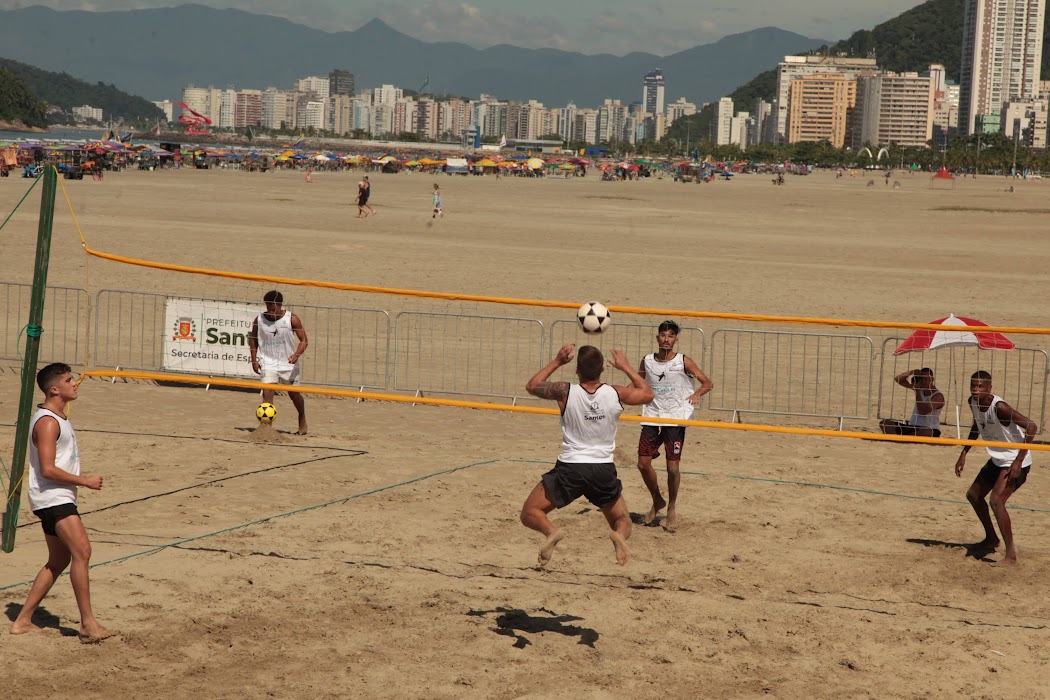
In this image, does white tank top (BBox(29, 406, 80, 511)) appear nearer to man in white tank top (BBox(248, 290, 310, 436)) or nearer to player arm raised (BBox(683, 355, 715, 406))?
player arm raised (BBox(683, 355, 715, 406))

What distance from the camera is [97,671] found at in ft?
21.3

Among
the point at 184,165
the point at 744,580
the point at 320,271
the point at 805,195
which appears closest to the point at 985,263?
the point at 320,271

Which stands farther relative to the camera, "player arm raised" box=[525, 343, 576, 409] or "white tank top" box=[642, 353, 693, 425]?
"white tank top" box=[642, 353, 693, 425]

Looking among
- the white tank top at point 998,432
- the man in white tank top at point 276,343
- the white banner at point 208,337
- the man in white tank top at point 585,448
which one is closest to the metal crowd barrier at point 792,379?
the white tank top at point 998,432

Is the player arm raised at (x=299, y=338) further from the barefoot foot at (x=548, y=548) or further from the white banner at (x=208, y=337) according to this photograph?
the barefoot foot at (x=548, y=548)

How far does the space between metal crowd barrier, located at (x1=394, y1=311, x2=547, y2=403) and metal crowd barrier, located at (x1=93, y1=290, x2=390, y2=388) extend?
15.4 inches

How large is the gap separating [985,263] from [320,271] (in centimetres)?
1782

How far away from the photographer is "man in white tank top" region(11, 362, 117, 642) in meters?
6.71

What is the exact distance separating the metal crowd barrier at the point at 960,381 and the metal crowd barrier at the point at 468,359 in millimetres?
4872

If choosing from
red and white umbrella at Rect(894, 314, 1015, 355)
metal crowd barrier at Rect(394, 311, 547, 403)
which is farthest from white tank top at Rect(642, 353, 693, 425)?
metal crowd barrier at Rect(394, 311, 547, 403)

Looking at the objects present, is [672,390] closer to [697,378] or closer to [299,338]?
[697,378]

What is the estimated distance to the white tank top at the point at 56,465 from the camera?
22.1ft

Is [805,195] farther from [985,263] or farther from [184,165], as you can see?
[184,165]

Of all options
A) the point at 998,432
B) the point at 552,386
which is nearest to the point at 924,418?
the point at 998,432
